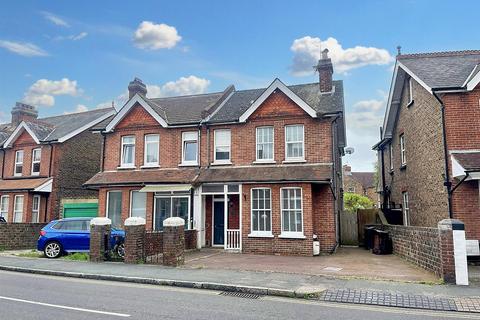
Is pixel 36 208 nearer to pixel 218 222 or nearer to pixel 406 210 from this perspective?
pixel 218 222

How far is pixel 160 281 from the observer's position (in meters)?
10.3

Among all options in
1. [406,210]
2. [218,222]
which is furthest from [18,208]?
[406,210]

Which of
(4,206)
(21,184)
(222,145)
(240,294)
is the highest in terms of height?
(222,145)

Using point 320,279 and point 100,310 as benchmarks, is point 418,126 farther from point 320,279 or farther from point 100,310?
point 100,310

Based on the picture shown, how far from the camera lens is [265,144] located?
721 inches

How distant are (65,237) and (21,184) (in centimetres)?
1079

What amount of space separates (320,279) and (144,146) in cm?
1342

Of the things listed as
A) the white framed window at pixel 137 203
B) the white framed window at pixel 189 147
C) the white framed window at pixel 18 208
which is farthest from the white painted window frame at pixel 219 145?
the white framed window at pixel 18 208

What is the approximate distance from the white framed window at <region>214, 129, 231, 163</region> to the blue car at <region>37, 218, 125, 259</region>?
20.0 feet

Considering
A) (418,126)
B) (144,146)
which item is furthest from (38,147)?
(418,126)

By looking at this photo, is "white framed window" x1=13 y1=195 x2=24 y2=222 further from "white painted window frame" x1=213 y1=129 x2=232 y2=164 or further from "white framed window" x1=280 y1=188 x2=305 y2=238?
"white framed window" x1=280 y1=188 x2=305 y2=238

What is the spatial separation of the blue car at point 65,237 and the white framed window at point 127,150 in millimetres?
5443

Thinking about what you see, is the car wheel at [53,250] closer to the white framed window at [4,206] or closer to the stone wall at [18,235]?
the stone wall at [18,235]

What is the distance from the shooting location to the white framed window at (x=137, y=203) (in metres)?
19.4
